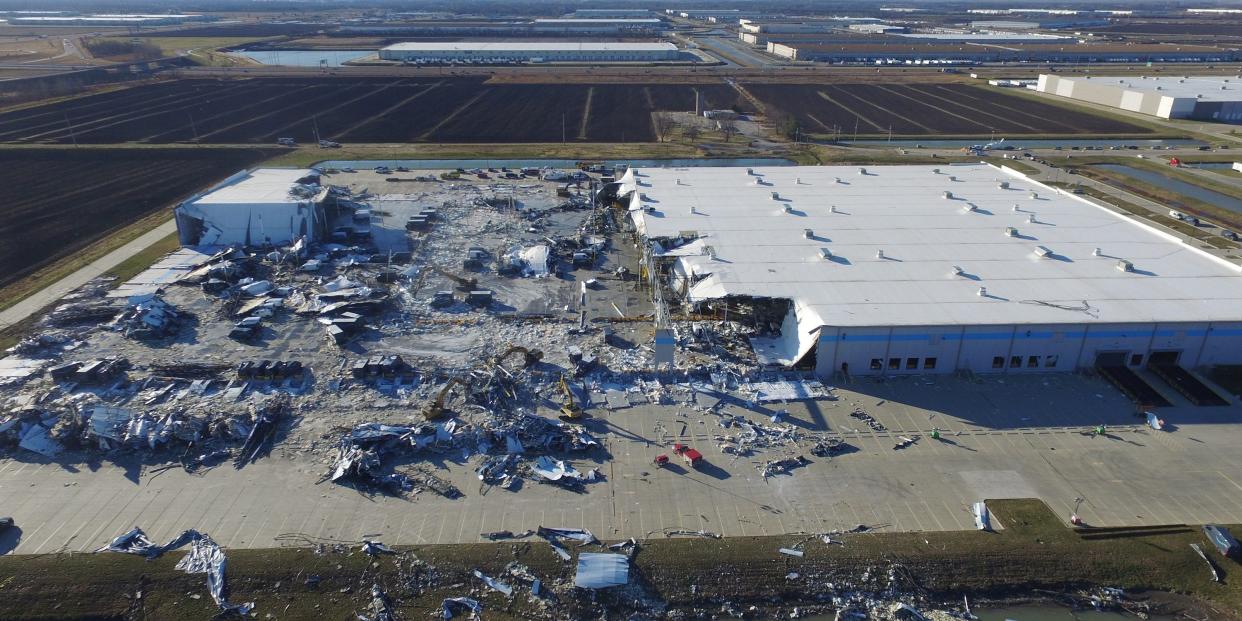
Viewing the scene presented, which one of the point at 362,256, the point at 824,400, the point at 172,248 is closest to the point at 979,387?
the point at 824,400

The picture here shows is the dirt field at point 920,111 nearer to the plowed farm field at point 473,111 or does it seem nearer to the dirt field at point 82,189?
the plowed farm field at point 473,111

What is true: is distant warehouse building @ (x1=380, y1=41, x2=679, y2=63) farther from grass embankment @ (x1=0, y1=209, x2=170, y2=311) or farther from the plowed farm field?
grass embankment @ (x1=0, y1=209, x2=170, y2=311)

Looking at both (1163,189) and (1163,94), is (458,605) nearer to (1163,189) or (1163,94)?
(1163,189)

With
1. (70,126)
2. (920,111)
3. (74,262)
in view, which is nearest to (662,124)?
Answer: (920,111)

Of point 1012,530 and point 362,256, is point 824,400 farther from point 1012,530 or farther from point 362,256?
point 362,256

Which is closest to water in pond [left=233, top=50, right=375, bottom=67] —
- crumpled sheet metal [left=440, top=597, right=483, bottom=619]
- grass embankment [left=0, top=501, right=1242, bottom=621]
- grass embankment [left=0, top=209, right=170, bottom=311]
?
grass embankment [left=0, top=209, right=170, bottom=311]

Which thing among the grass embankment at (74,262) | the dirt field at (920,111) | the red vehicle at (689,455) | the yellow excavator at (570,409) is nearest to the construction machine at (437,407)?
the yellow excavator at (570,409)
